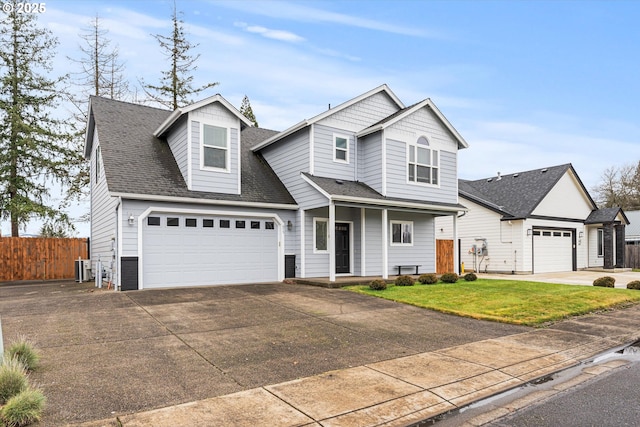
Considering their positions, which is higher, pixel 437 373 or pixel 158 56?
pixel 158 56

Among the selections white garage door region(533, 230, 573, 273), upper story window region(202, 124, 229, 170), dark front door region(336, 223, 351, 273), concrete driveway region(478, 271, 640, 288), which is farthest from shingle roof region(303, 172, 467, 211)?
white garage door region(533, 230, 573, 273)

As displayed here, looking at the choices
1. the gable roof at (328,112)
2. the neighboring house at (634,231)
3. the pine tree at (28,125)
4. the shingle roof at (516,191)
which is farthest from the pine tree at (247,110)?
the neighboring house at (634,231)

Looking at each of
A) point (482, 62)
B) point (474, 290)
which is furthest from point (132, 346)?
point (482, 62)

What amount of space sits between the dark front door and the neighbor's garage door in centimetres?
251

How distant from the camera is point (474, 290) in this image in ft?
42.2

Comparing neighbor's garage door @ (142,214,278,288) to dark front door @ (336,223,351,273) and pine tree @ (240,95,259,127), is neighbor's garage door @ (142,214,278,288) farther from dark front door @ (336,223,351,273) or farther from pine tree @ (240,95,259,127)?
pine tree @ (240,95,259,127)

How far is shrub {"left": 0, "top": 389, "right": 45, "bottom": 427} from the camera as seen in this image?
3.62 meters

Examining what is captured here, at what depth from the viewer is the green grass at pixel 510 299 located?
9.45m

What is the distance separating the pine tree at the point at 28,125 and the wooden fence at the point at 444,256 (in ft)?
65.1

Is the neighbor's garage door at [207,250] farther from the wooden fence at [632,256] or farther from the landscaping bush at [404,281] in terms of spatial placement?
the wooden fence at [632,256]

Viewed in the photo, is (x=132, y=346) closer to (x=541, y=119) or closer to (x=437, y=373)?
(x=437, y=373)

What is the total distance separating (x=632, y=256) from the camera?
90.4 ft

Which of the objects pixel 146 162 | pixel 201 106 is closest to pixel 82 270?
pixel 146 162

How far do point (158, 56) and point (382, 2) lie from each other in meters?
19.4
